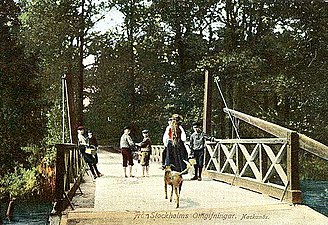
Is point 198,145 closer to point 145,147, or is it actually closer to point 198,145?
point 198,145

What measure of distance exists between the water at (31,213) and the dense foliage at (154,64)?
152 cm

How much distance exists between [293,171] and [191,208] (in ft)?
3.40

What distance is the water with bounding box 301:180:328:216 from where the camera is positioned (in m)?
10.4

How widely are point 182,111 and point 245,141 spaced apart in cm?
95

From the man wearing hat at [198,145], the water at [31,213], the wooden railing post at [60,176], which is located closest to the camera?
the wooden railing post at [60,176]

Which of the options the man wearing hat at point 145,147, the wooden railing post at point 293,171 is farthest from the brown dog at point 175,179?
the man wearing hat at point 145,147

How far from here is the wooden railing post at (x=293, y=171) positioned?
4605 mm

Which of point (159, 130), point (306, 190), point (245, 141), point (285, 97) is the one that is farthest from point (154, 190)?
point (306, 190)

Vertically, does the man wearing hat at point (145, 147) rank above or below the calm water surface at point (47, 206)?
above

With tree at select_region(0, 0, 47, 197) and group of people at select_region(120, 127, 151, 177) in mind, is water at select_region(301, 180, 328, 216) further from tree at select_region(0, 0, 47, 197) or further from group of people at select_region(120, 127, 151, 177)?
tree at select_region(0, 0, 47, 197)

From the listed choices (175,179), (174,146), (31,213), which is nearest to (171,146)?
(174,146)

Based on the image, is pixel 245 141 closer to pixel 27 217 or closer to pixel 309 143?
pixel 309 143

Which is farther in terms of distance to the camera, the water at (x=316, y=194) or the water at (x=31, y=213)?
the water at (x=31, y=213)

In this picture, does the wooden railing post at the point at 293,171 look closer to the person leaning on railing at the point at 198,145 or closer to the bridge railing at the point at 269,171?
the bridge railing at the point at 269,171
